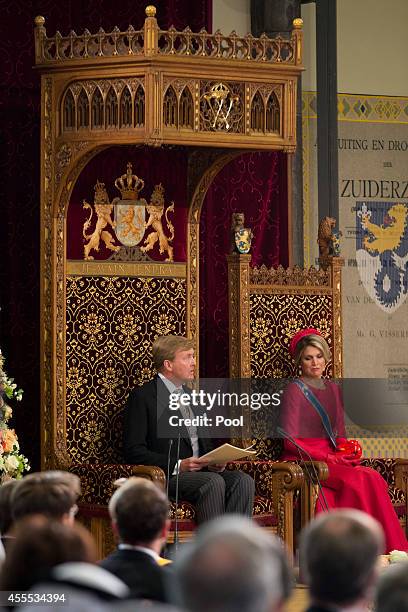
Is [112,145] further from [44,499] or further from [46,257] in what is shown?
[44,499]

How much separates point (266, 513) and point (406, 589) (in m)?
4.86

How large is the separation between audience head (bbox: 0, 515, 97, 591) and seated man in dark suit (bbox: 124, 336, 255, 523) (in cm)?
407

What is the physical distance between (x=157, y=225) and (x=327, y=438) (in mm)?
1668

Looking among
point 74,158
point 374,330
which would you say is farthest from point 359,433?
point 74,158

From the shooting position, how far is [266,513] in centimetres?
707

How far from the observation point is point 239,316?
25.1ft

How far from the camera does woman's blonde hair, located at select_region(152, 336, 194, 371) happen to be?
716 cm

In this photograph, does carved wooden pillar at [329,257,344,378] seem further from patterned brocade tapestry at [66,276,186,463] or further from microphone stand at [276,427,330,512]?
patterned brocade tapestry at [66,276,186,463]

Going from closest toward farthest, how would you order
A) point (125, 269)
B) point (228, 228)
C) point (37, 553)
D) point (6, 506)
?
point (37, 553) < point (6, 506) < point (125, 269) < point (228, 228)

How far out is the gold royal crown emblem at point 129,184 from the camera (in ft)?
25.2

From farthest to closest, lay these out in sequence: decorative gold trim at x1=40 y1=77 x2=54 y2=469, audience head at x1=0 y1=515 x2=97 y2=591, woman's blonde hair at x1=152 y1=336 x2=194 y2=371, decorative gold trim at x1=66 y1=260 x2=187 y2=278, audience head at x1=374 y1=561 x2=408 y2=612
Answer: decorative gold trim at x1=66 y1=260 x2=187 y2=278 → decorative gold trim at x1=40 y1=77 x2=54 y2=469 → woman's blonde hair at x1=152 y1=336 x2=194 y2=371 → audience head at x1=0 y1=515 x2=97 y2=591 → audience head at x1=374 y1=561 x2=408 y2=612

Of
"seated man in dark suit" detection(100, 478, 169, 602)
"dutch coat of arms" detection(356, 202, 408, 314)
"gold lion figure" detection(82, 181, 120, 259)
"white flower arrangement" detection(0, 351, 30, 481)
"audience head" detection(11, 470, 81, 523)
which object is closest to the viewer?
"seated man in dark suit" detection(100, 478, 169, 602)

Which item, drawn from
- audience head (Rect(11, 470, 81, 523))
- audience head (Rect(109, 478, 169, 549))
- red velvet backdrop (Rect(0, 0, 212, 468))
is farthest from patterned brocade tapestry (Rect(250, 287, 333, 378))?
audience head (Rect(109, 478, 169, 549))

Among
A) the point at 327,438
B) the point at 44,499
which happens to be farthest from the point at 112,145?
the point at 44,499
